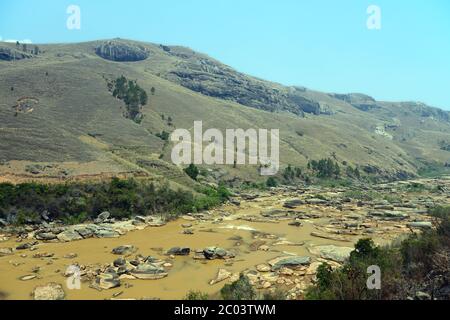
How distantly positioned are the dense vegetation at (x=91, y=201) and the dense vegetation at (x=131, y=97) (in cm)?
4823

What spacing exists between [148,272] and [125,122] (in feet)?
215

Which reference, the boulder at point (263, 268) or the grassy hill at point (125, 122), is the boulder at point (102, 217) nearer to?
the grassy hill at point (125, 122)

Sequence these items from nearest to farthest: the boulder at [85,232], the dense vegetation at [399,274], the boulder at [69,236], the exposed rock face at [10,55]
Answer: the dense vegetation at [399,274] → the boulder at [69,236] → the boulder at [85,232] → the exposed rock face at [10,55]

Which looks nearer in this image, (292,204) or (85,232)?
(85,232)

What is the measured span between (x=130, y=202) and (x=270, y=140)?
7456 centimetres

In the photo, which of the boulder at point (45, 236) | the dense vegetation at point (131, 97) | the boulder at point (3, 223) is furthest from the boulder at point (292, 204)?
the dense vegetation at point (131, 97)

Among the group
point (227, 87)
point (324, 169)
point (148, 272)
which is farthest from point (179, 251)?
point (227, 87)

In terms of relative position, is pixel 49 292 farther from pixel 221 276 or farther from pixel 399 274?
pixel 399 274

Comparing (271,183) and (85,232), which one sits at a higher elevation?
Answer: (85,232)

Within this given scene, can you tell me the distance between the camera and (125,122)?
85.6 m

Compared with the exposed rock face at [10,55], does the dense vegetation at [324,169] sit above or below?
below

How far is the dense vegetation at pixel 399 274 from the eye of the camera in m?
15.5

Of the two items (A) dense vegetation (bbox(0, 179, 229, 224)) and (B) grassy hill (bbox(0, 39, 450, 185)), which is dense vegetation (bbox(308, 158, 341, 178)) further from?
(A) dense vegetation (bbox(0, 179, 229, 224))

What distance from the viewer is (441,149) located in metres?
183
